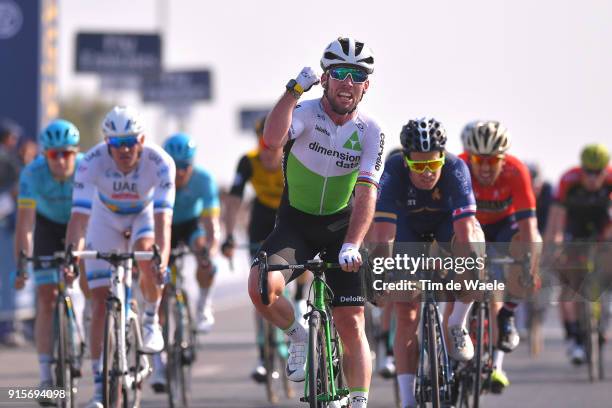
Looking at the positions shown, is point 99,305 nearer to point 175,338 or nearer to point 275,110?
point 175,338

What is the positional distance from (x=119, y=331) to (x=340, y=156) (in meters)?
2.10

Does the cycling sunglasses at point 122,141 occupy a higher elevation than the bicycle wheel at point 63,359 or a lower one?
higher

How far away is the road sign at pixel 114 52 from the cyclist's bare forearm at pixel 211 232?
11760 mm

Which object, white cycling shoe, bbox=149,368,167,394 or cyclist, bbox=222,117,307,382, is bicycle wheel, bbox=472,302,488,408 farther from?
cyclist, bbox=222,117,307,382

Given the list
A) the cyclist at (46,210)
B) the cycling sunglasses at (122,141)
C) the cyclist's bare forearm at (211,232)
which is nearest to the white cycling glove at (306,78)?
the cycling sunglasses at (122,141)

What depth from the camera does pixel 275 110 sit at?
30.7 ft

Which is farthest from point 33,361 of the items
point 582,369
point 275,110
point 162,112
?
point 162,112

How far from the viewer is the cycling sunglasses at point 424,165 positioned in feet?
35.0

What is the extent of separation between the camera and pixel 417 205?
1101 centimetres

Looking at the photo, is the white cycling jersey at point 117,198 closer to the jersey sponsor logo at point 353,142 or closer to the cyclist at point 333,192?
the cyclist at point 333,192

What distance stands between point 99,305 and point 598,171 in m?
6.57

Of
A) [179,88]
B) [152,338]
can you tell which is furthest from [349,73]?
[179,88]

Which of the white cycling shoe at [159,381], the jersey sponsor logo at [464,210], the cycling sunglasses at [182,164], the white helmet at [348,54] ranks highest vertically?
the white helmet at [348,54]

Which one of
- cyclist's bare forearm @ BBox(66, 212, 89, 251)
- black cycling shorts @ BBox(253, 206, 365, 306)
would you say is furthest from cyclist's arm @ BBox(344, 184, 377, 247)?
cyclist's bare forearm @ BBox(66, 212, 89, 251)
